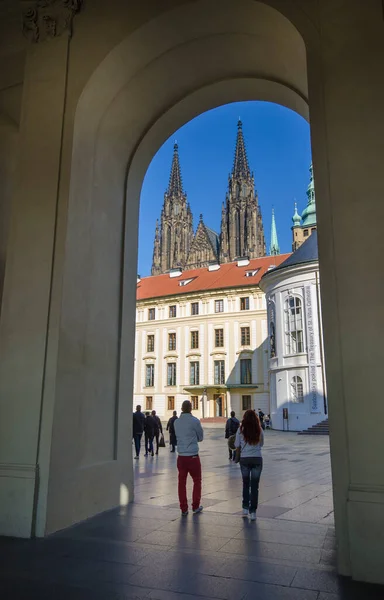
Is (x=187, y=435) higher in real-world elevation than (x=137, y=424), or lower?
higher

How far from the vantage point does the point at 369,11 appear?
451 centimetres

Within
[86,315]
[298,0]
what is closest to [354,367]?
[86,315]

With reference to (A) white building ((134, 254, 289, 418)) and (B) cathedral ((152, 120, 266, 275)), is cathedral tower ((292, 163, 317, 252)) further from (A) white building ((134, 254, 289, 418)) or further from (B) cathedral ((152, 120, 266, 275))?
(A) white building ((134, 254, 289, 418))

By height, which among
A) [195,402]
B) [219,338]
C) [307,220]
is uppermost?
[307,220]

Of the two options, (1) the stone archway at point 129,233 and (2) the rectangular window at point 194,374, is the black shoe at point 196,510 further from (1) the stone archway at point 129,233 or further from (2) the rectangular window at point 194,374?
(2) the rectangular window at point 194,374

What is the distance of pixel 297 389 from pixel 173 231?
66483 millimetres

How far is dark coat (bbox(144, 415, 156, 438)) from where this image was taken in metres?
15.2

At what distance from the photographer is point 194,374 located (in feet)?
153

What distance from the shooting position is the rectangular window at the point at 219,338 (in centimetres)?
4591

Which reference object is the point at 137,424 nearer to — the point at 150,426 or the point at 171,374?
the point at 150,426

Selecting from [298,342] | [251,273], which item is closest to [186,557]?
[298,342]

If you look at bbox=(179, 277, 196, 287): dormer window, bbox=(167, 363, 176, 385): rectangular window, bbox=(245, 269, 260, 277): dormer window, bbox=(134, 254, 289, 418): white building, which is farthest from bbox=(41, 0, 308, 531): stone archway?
bbox=(179, 277, 196, 287): dormer window

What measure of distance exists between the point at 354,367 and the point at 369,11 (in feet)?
11.8

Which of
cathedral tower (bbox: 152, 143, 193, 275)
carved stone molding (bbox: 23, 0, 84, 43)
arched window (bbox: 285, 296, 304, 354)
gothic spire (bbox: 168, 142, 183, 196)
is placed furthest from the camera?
gothic spire (bbox: 168, 142, 183, 196)
